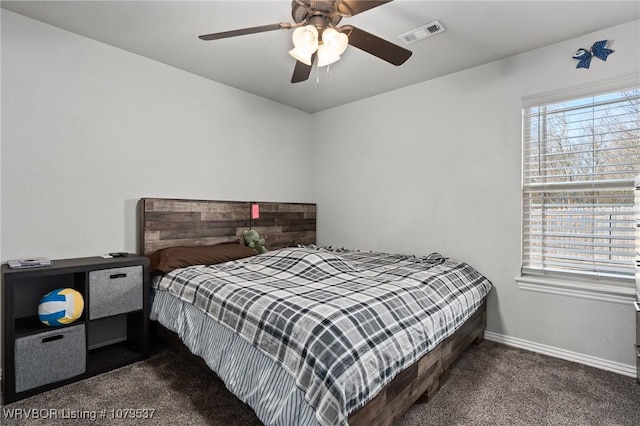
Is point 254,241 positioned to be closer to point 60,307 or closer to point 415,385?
point 60,307

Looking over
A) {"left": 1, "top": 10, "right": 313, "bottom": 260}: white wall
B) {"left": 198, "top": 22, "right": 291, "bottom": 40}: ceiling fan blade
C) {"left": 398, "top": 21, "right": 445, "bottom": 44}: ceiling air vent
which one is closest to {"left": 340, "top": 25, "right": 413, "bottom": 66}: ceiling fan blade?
{"left": 198, "top": 22, "right": 291, "bottom": 40}: ceiling fan blade

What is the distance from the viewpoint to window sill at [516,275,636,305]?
2221 millimetres

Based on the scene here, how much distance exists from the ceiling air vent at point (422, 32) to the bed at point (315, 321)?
5.63 ft

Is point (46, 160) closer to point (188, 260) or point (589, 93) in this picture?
point (188, 260)

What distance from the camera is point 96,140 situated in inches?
98.7

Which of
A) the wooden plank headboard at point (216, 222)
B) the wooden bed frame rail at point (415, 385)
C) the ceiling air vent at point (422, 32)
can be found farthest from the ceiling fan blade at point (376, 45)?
the wooden plank headboard at point (216, 222)

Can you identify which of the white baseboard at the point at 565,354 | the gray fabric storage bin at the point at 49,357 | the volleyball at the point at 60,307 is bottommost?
the white baseboard at the point at 565,354

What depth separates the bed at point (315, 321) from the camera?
1.30 m

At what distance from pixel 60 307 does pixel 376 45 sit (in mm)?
2472

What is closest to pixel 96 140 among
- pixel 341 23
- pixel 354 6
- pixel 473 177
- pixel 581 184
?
pixel 341 23

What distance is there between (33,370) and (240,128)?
2.56 meters

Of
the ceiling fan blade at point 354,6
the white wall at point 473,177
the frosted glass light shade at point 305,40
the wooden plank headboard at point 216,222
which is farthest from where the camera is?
the wooden plank headboard at point 216,222

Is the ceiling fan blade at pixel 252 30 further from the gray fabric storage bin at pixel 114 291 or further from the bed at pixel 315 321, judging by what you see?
the gray fabric storage bin at pixel 114 291

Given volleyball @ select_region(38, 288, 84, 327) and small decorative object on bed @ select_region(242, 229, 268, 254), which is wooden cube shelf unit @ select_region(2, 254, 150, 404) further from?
small decorative object on bed @ select_region(242, 229, 268, 254)
